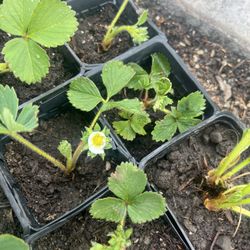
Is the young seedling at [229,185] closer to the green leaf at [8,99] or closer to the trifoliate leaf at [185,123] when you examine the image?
the trifoliate leaf at [185,123]

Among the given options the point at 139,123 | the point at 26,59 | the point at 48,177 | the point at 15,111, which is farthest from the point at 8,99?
the point at 139,123

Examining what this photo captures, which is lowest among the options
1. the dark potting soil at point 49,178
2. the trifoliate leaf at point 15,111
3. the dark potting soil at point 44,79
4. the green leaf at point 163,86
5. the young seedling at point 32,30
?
the dark potting soil at point 49,178

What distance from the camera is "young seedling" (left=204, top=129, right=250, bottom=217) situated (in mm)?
1182

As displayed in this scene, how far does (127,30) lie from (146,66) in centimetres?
18

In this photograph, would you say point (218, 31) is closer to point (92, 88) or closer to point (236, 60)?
point (236, 60)

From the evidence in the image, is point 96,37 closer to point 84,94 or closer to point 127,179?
point 84,94

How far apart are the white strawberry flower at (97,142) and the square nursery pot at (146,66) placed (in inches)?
9.0

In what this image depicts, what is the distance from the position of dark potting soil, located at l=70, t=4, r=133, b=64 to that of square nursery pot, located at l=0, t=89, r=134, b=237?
0.21m

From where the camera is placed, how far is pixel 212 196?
4.43 ft

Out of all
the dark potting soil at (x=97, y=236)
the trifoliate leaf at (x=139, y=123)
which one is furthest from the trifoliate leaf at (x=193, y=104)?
the dark potting soil at (x=97, y=236)

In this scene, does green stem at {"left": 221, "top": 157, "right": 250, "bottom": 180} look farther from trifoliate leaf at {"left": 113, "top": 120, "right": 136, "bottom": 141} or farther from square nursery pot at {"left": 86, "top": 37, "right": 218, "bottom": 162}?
trifoliate leaf at {"left": 113, "top": 120, "right": 136, "bottom": 141}

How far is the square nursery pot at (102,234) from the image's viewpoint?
1270 mm

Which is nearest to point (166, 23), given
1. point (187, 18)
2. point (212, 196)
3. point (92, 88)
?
point (187, 18)

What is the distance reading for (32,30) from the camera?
4.01ft
